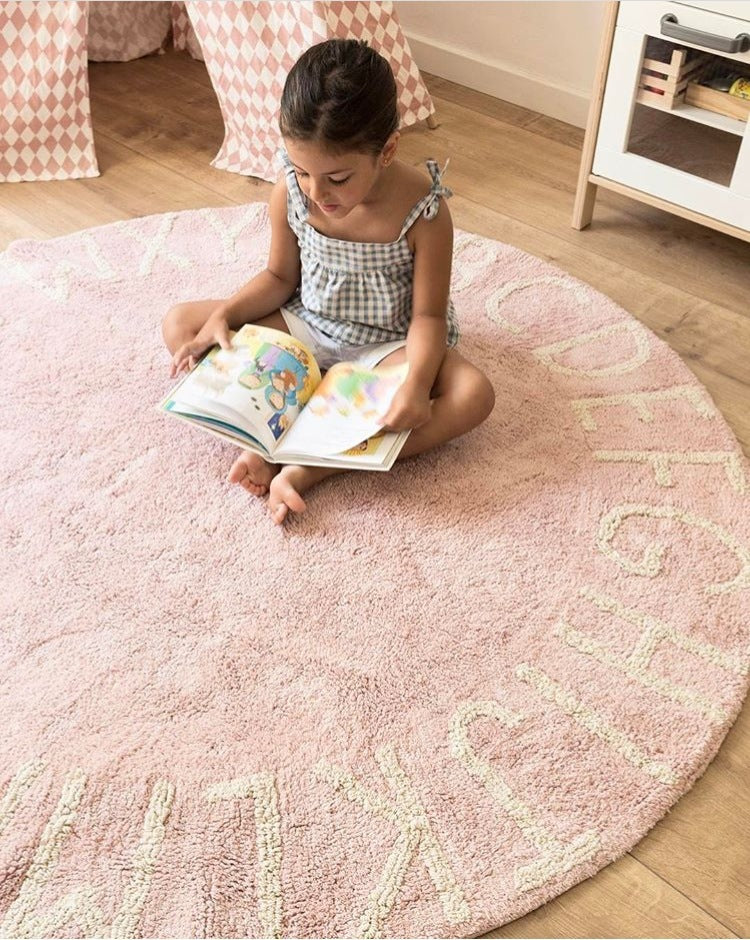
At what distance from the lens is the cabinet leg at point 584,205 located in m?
1.91

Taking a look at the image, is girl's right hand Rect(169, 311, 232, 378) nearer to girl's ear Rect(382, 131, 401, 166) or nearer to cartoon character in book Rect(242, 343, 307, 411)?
cartoon character in book Rect(242, 343, 307, 411)

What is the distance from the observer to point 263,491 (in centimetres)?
141

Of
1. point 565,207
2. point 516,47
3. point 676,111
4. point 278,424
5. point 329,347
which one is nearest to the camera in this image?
point 278,424

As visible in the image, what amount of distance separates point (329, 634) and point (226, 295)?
746 millimetres

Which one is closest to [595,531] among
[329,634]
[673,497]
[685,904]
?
[673,497]

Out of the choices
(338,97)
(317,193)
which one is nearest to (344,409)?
(317,193)

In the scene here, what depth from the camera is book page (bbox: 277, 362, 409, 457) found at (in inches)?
54.7

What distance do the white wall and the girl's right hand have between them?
115 cm

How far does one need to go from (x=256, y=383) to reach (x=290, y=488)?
0.52 feet

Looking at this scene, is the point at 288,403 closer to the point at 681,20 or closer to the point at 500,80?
the point at 681,20

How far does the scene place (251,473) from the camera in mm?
1399

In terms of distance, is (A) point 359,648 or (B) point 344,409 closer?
(A) point 359,648

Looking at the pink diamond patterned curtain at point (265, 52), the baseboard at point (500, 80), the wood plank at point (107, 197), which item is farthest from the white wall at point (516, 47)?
the wood plank at point (107, 197)

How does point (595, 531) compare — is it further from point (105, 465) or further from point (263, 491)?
point (105, 465)
